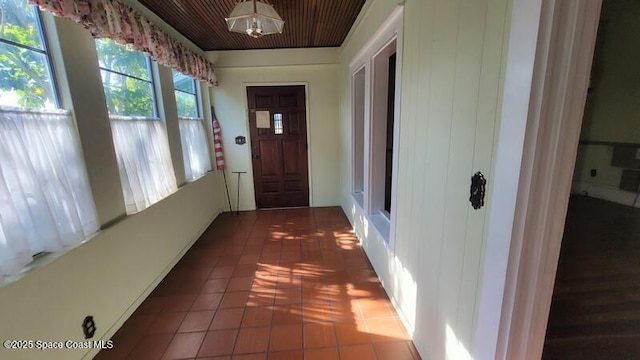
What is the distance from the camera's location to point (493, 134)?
93 centimetres

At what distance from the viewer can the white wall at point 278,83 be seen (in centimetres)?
396

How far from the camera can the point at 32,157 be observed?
4.44ft

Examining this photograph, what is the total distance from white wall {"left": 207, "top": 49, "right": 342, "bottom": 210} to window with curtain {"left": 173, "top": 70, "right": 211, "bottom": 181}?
14.6 inches

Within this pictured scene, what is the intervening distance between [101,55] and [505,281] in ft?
9.06

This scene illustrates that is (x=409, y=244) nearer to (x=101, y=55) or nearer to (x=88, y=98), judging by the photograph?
(x=88, y=98)

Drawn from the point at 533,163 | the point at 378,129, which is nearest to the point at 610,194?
the point at 378,129

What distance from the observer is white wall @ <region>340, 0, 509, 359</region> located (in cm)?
98

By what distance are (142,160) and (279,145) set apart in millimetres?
2217

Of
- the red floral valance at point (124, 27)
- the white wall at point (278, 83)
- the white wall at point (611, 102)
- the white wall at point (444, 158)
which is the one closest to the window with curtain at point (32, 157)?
the red floral valance at point (124, 27)

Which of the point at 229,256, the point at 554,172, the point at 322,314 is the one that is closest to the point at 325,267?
the point at 322,314

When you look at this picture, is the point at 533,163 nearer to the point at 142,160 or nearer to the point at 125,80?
the point at 142,160

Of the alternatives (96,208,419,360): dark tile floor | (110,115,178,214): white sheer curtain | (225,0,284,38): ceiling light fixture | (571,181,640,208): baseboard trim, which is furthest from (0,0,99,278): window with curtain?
(571,181,640,208): baseboard trim

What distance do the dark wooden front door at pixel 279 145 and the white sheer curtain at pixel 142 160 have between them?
1648 millimetres

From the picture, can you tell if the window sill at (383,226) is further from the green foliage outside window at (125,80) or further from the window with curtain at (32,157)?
the green foliage outside window at (125,80)
